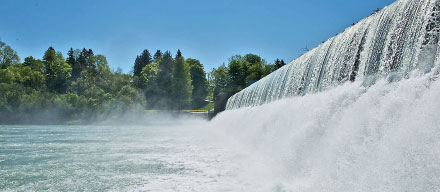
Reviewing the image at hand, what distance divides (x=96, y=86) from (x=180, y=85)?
15836mm

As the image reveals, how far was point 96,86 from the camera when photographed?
58.1 meters

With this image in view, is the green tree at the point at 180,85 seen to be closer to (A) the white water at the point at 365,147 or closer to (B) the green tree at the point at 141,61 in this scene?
(B) the green tree at the point at 141,61

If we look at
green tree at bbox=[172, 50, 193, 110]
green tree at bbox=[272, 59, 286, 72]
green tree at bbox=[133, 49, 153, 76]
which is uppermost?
green tree at bbox=[133, 49, 153, 76]

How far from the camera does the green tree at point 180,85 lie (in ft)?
194

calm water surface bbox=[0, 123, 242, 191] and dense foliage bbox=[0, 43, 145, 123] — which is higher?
dense foliage bbox=[0, 43, 145, 123]

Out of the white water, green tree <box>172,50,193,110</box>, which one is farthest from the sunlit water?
green tree <box>172,50,193,110</box>

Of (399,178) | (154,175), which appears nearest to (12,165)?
(154,175)

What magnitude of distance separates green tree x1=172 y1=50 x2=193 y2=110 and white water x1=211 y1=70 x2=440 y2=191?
52802mm

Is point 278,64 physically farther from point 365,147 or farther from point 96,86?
point 365,147

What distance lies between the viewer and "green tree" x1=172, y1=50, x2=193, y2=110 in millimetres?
59094

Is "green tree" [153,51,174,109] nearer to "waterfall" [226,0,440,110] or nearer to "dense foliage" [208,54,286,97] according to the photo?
"dense foliage" [208,54,286,97]

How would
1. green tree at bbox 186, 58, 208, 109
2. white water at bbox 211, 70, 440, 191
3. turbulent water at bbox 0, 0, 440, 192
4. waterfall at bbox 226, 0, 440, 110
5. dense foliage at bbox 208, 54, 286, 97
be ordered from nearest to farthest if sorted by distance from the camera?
white water at bbox 211, 70, 440, 191, turbulent water at bbox 0, 0, 440, 192, waterfall at bbox 226, 0, 440, 110, dense foliage at bbox 208, 54, 286, 97, green tree at bbox 186, 58, 208, 109

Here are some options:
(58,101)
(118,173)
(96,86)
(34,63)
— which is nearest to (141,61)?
(34,63)

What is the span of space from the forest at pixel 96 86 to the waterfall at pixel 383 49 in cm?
3093
